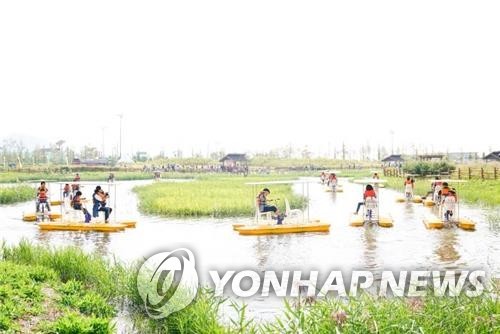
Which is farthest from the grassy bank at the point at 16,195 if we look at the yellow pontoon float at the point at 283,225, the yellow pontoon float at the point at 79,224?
the yellow pontoon float at the point at 283,225

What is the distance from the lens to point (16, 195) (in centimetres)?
3688

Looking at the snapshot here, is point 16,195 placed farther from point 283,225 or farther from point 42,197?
point 283,225

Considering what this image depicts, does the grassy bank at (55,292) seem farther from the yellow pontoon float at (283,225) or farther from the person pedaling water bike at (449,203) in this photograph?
the person pedaling water bike at (449,203)

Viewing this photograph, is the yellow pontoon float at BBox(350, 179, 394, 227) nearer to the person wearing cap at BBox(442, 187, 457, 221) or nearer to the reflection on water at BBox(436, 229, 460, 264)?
the person wearing cap at BBox(442, 187, 457, 221)

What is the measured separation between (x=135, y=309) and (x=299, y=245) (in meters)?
7.84

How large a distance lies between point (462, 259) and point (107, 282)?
8.60 m

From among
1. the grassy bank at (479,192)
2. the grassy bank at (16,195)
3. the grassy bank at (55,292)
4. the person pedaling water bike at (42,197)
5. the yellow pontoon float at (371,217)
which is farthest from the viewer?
the grassy bank at (16,195)

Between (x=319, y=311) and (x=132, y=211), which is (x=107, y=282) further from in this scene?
(x=132, y=211)

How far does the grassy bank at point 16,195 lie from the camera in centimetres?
3591

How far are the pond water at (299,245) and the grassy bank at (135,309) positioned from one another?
1.51m

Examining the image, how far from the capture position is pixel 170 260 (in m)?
10.8

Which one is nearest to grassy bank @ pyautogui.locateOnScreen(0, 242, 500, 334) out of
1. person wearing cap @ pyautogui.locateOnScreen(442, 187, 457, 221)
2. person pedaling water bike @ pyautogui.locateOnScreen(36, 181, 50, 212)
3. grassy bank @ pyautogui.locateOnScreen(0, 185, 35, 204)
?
person wearing cap @ pyautogui.locateOnScreen(442, 187, 457, 221)

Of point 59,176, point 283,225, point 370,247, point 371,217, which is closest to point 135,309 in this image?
point 370,247

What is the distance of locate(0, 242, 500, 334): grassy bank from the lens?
5.88 meters
